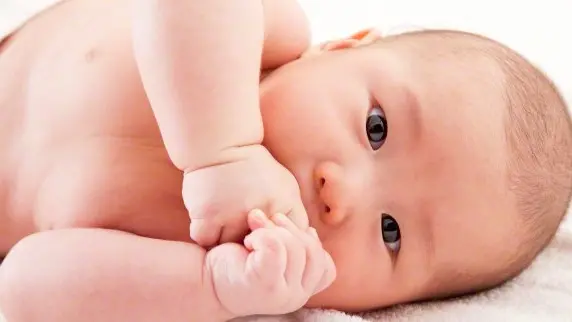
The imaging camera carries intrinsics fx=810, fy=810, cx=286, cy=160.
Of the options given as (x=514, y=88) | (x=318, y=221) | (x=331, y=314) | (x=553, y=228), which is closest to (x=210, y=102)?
(x=318, y=221)

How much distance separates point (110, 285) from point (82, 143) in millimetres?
243

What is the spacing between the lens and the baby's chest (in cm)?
104

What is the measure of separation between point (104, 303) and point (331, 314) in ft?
1.05

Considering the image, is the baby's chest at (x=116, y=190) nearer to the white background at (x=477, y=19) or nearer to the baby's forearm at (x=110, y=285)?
the baby's forearm at (x=110, y=285)

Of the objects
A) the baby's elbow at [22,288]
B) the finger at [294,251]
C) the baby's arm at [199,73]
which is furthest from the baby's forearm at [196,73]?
the baby's elbow at [22,288]

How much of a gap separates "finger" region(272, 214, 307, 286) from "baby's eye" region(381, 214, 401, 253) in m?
0.21

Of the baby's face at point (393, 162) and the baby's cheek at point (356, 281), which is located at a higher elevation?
the baby's face at point (393, 162)

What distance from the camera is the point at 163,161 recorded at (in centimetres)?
107

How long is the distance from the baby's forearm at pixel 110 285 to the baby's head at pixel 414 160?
0.20m

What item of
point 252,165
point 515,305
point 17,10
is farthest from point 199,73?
point 17,10

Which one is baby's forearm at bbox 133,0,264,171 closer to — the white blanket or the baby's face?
the baby's face

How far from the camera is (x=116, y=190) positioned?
1045 mm

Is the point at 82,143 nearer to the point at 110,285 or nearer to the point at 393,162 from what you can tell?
the point at 110,285

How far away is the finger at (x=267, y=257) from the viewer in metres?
0.89
